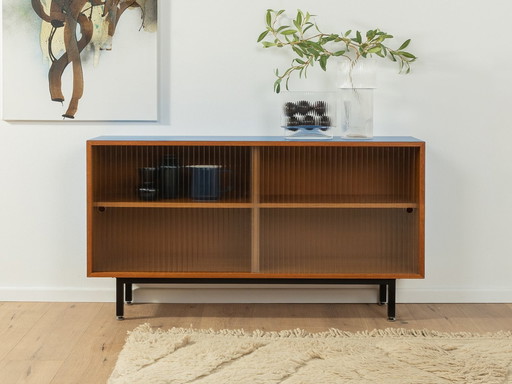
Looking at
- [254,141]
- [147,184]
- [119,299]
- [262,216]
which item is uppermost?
[254,141]

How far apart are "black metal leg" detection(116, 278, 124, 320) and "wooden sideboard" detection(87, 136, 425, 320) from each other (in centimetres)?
7

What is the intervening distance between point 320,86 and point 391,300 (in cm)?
100

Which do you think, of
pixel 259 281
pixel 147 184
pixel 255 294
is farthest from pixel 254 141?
pixel 255 294

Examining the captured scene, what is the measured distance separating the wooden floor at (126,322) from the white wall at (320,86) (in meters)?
0.11

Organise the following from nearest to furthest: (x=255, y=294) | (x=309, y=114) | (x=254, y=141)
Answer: (x=254, y=141) < (x=309, y=114) < (x=255, y=294)

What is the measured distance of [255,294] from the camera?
3.77 meters

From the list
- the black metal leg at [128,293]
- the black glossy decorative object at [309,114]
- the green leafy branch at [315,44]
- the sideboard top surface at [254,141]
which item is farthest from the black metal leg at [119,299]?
the green leafy branch at [315,44]

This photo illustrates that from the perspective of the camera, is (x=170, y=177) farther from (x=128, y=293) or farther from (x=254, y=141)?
(x=128, y=293)

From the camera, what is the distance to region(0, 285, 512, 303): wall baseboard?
377cm

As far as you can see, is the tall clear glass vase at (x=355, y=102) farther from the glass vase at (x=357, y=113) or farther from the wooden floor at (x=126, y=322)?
the wooden floor at (x=126, y=322)

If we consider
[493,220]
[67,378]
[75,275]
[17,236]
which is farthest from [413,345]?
[17,236]

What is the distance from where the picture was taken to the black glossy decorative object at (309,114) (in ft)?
11.4

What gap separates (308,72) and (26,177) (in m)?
1.38

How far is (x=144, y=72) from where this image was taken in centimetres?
366
